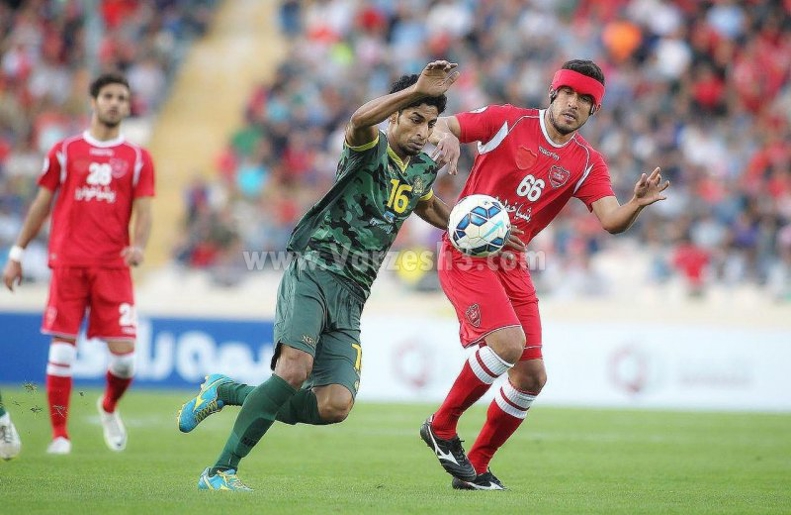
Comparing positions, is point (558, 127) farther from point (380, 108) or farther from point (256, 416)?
point (256, 416)

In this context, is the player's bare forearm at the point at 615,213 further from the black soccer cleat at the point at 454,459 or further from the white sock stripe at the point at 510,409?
the black soccer cleat at the point at 454,459

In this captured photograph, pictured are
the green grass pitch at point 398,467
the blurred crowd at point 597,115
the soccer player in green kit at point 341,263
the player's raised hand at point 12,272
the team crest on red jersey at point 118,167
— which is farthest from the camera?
the blurred crowd at point 597,115

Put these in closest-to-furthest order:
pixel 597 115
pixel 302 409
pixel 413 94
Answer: pixel 413 94 → pixel 302 409 → pixel 597 115

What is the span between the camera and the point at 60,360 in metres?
9.80

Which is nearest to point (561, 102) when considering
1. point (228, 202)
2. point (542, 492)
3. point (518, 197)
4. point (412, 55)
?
point (518, 197)

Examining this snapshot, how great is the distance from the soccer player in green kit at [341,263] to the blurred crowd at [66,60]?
15.1 meters

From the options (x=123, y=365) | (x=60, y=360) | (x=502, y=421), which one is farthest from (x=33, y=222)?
(x=502, y=421)

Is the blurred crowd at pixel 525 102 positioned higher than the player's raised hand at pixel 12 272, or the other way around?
the blurred crowd at pixel 525 102

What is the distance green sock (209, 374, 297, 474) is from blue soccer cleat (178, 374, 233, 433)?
2.26 ft

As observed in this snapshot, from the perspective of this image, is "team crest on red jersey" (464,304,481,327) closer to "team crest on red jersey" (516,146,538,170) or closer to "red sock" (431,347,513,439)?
"red sock" (431,347,513,439)

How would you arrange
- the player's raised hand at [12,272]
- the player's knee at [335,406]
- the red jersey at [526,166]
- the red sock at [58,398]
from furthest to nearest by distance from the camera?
the red sock at [58,398] → the player's raised hand at [12,272] → the red jersey at [526,166] → the player's knee at [335,406]

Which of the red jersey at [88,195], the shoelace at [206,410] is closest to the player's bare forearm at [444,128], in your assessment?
the shoelace at [206,410]

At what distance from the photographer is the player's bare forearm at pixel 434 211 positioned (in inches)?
313

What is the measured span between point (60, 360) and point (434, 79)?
4.66 m
